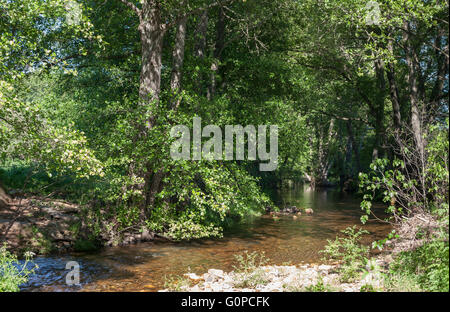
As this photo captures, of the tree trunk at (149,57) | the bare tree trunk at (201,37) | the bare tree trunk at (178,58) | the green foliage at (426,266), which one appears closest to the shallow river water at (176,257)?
the tree trunk at (149,57)

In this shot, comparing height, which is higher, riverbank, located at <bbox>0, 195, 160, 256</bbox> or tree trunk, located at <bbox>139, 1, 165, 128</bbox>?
tree trunk, located at <bbox>139, 1, 165, 128</bbox>

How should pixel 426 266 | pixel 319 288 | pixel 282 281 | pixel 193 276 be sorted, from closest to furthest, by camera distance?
pixel 319 288 < pixel 426 266 < pixel 282 281 < pixel 193 276

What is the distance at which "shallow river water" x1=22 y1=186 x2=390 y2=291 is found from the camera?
891 centimetres

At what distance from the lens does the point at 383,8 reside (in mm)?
13156

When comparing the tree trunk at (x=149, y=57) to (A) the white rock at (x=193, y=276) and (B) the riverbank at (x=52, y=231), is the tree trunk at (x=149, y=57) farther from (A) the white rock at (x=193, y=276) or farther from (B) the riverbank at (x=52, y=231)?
(A) the white rock at (x=193, y=276)

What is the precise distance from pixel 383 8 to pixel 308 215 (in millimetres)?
11317

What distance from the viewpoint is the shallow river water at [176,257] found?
8906 mm

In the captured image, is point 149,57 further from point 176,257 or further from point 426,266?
point 426,266

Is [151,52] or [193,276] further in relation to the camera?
[151,52]

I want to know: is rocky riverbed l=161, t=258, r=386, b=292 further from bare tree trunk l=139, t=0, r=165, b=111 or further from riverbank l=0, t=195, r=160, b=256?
bare tree trunk l=139, t=0, r=165, b=111

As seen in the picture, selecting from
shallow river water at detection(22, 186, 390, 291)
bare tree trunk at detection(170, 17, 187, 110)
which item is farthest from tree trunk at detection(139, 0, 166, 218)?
shallow river water at detection(22, 186, 390, 291)

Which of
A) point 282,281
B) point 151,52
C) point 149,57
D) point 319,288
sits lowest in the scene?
point 282,281

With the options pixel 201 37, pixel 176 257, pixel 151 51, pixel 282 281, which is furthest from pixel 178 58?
pixel 282 281

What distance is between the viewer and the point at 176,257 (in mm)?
11391
